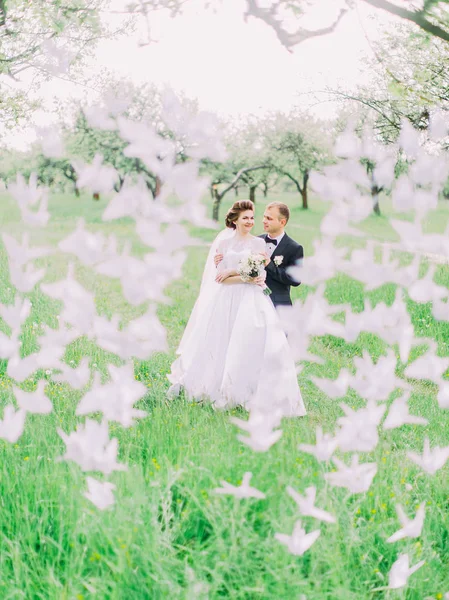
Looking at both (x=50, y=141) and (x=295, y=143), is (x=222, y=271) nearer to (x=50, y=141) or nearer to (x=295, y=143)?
(x=50, y=141)

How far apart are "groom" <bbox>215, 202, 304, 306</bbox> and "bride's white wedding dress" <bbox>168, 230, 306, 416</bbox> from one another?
0.15 meters

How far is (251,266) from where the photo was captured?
581cm

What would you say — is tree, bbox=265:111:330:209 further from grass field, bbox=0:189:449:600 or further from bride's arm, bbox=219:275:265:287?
grass field, bbox=0:189:449:600

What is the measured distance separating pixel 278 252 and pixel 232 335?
39.4 inches

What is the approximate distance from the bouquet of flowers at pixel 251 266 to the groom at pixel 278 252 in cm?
8

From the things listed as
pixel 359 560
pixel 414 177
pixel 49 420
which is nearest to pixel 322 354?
pixel 49 420

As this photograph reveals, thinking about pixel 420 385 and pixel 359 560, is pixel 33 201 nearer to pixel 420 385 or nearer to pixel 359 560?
pixel 359 560

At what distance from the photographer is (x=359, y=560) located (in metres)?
3.01

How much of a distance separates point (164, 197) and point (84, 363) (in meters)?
1.17

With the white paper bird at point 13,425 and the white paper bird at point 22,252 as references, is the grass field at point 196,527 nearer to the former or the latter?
the white paper bird at point 13,425

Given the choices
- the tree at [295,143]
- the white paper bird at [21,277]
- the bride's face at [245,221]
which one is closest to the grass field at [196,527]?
the white paper bird at [21,277]

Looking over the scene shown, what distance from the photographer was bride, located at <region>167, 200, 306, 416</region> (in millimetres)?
5852

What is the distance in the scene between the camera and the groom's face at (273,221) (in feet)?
19.2

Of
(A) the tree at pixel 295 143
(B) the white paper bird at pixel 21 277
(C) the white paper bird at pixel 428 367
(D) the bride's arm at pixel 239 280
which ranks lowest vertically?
(A) the tree at pixel 295 143
